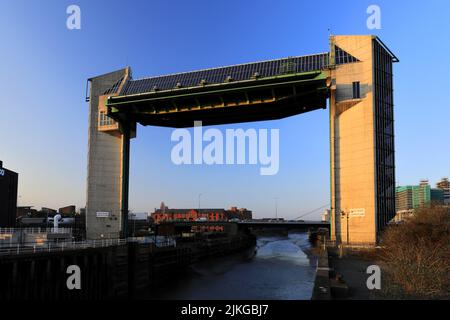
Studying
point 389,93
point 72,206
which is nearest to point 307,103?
point 389,93

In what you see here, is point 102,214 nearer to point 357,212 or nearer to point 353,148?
point 357,212

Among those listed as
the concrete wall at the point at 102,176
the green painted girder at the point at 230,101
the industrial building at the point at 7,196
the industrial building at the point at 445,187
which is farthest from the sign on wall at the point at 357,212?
the industrial building at the point at 445,187

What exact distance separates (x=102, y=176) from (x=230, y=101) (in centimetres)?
2164

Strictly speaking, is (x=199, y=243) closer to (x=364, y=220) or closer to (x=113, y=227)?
(x=113, y=227)

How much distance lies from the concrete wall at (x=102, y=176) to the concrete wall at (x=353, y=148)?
30552mm

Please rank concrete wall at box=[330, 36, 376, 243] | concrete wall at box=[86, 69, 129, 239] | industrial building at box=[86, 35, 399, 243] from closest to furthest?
concrete wall at box=[330, 36, 376, 243], industrial building at box=[86, 35, 399, 243], concrete wall at box=[86, 69, 129, 239]

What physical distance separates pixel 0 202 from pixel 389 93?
199 feet

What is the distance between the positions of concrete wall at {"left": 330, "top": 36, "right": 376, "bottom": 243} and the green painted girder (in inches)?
127

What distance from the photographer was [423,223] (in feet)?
105

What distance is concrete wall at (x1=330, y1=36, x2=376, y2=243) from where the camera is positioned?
46.1m

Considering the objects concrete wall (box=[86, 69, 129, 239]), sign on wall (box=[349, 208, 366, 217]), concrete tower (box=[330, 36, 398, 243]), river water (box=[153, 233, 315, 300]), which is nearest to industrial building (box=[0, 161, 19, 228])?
concrete wall (box=[86, 69, 129, 239])

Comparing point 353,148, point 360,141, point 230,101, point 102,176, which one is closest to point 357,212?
point 353,148

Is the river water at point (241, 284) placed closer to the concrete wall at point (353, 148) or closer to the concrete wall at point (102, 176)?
the concrete wall at point (353, 148)

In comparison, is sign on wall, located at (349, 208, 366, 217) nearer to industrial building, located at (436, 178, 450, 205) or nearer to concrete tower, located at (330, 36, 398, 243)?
concrete tower, located at (330, 36, 398, 243)
